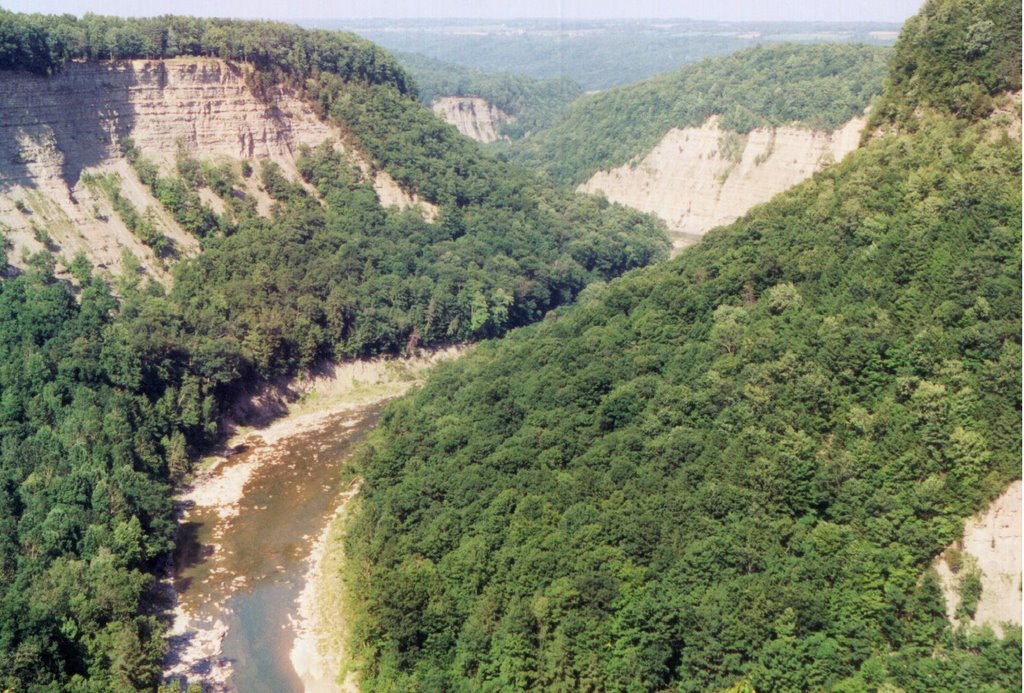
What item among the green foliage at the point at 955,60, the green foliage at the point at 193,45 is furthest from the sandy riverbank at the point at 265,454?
the green foliage at the point at 955,60

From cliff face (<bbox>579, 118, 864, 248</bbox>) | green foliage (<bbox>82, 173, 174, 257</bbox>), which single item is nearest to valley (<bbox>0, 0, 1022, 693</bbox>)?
green foliage (<bbox>82, 173, 174, 257</bbox>)

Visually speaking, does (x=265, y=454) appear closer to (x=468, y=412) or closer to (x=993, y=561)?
(x=468, y=412)

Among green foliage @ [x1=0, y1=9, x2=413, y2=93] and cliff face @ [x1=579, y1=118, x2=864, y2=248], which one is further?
cliff face @ [x1=579, y1=118, x2=864, y2=248]

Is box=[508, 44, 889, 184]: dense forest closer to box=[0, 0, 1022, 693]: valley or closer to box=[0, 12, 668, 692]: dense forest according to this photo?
box=[0, 12, 668, 692]: dense forest

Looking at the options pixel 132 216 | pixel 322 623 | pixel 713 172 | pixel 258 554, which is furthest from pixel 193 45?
pixel 713 172

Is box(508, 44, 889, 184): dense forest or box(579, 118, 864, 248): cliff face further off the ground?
box(508, 44, 889, 184): dense forest

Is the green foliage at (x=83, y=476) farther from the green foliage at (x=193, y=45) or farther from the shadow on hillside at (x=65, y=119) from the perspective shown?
the green foliage at (x=193, y=45)

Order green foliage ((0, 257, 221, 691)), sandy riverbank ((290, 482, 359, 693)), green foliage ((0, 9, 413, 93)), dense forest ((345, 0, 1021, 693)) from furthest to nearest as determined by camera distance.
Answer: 1. green foliage ((0, 9, 413, 93))
2. sandy riverbank ((290, 482, 359, 693))
3. green foliage ((0, 257, 221, 691))
4. dense forest ((345, 0, 1021, 693))
